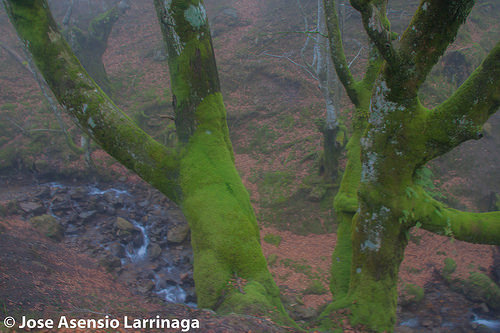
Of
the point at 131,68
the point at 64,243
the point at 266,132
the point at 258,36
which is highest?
the point at 258,36

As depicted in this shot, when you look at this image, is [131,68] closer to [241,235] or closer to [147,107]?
[147,107]

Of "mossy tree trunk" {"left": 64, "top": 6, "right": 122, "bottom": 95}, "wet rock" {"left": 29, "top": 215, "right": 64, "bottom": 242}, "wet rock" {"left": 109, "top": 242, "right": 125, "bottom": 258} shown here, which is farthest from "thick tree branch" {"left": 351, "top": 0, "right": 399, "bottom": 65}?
"mossy tree trunk" {"left": 64, "top": 6, "right": 122, "bottom": 95}

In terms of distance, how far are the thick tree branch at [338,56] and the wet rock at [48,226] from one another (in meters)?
8.15

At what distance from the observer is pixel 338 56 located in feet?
18.2

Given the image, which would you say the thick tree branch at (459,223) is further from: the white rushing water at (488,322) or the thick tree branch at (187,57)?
the white rushing water at (488,322)

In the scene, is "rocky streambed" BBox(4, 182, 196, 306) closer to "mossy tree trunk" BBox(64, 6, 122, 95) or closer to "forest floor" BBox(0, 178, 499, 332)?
"forest floor" BBox(0, 178, 499, 332)

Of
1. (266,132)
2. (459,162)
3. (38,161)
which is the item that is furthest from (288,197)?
(38,161)

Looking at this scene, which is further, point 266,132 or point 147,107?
point 147,107

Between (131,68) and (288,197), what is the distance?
43.1 feet

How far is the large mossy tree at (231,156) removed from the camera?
315cm

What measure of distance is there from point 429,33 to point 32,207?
10.5 meters

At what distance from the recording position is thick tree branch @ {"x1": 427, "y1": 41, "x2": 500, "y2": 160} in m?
3.15

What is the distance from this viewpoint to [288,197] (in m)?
9.71

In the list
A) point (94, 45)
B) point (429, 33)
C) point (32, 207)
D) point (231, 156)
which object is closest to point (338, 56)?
point (429, 33)
